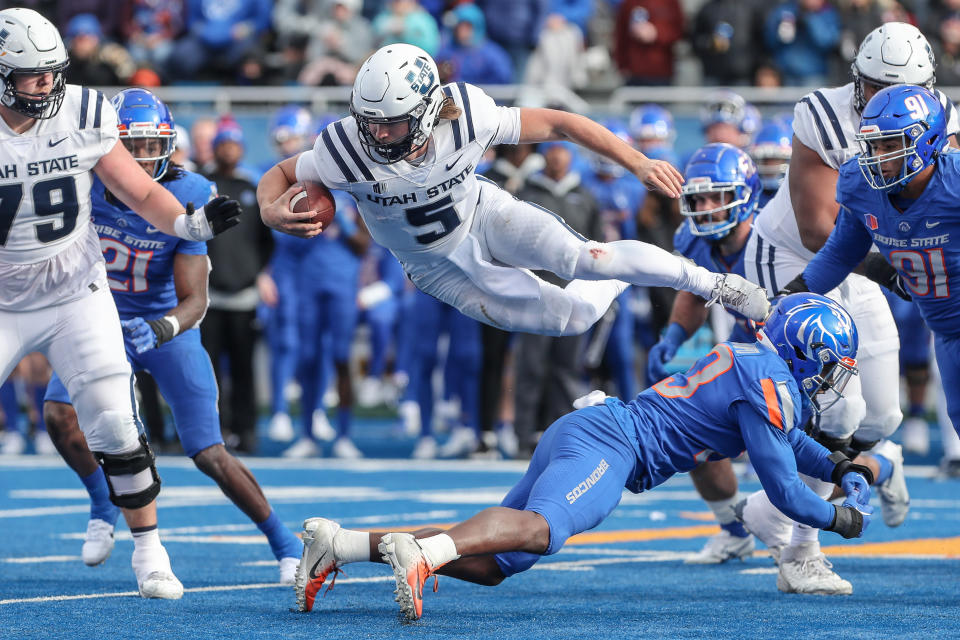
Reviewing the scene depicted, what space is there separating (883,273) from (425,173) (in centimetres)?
182

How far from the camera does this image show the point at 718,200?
Result: 22.1ft

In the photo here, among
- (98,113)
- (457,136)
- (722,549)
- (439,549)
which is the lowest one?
(722,549)

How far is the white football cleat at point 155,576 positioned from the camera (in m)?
5.54

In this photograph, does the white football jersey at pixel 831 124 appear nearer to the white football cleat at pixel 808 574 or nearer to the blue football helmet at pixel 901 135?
the blue football helmet at pixel 901 135

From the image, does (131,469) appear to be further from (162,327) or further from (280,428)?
(280,428)

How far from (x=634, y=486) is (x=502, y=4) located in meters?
10.2

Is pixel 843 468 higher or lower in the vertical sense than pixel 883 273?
lower

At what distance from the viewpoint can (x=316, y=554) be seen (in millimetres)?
4902

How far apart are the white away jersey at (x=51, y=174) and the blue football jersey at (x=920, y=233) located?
8.70ft

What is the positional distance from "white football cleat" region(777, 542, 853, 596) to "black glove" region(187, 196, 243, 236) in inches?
94.1

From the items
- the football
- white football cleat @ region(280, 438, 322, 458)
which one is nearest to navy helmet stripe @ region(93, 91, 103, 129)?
the football

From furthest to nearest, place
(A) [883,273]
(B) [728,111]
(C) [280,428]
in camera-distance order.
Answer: (C) [280,428]
(B) [728,111]
(A) [883,273]

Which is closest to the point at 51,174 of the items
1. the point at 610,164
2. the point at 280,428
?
the point at 610,164

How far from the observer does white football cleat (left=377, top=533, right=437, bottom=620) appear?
15.1 ft
